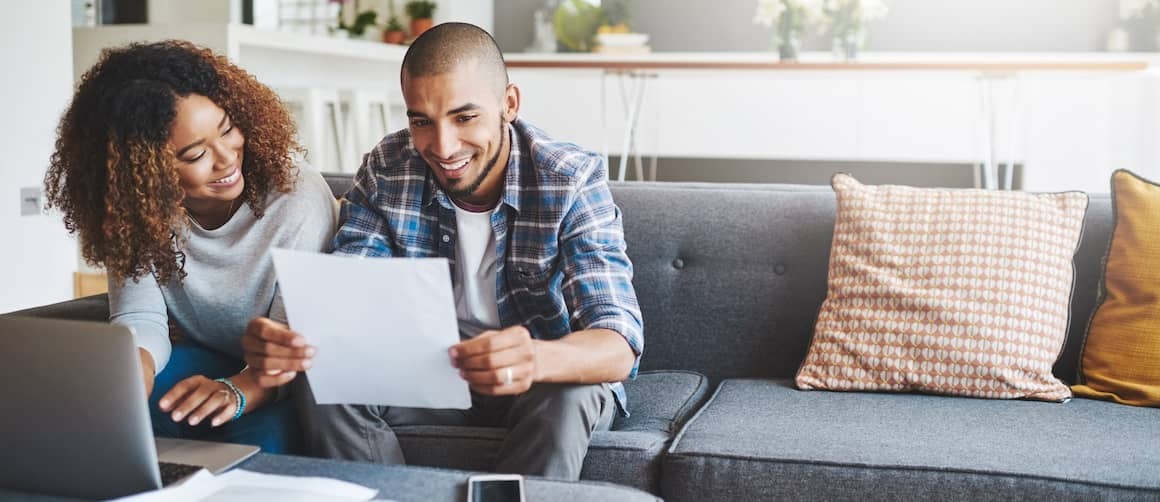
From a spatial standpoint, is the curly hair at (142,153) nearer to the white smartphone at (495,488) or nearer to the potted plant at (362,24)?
the white smartphone at (495,488)

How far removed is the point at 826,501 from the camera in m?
1.60

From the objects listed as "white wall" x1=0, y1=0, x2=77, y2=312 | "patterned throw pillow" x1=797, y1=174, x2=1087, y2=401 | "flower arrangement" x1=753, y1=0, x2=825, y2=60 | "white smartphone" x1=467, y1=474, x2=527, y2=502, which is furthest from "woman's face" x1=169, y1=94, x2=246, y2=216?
"flower arrangement" x1=753, y1=0, x2=825, y2=60

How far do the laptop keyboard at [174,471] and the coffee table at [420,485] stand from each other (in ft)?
0.22

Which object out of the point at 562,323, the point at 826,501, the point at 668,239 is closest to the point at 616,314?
the point at 562,323

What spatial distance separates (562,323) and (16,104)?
8.24 feet

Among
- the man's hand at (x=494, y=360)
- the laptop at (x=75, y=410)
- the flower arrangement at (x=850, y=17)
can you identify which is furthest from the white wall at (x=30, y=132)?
the flower arrangement at (x=850, y=17)

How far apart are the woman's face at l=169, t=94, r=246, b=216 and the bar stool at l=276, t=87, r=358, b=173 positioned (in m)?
2.75

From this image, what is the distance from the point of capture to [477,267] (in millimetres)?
1818

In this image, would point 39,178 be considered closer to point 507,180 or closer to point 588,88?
point 507,180

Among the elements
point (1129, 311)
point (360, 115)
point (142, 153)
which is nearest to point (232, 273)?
point (142, 153)

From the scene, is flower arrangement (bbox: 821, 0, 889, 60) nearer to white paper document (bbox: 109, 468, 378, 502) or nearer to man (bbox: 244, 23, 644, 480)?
man (bbox: 244, 23, 644, 480)

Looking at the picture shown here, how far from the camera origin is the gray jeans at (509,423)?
1.58 meters

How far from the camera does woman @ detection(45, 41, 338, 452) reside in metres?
1.67

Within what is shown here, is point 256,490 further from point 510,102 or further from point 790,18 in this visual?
point 790,18
